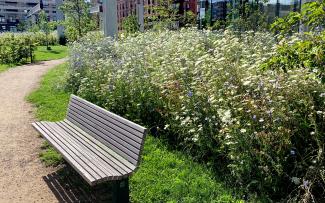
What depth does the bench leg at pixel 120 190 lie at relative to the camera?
3.51 meters

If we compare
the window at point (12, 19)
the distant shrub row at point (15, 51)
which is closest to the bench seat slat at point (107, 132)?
the distant shrub row at point (15, 51)

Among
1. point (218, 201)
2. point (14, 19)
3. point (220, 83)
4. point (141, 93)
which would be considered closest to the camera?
point (218, 201)

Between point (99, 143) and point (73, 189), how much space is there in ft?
2.01

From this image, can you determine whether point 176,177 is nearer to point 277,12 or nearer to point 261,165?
point 261,165

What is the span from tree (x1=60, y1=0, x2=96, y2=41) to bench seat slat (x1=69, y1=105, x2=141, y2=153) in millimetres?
15620

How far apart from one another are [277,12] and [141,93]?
31.0 ft

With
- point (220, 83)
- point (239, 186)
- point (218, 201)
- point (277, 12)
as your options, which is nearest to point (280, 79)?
point (220, 83)

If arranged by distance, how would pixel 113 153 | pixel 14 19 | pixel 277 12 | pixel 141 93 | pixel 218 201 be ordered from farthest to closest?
pixel 14 19 → pixel 277 12 → pixel 141 93 → pixel 113 153 → pixel 218 201

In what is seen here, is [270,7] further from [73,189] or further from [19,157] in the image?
[73,189]

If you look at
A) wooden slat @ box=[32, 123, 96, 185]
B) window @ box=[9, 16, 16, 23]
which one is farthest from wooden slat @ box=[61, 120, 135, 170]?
window @ box=[9, 16, 16, 23]

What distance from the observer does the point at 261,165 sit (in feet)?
11.8

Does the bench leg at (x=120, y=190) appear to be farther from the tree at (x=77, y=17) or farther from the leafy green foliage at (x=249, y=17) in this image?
the tree at (x=77, y=17)

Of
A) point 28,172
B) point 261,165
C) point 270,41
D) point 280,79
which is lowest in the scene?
point 28,172

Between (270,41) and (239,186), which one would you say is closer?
(239,186)
